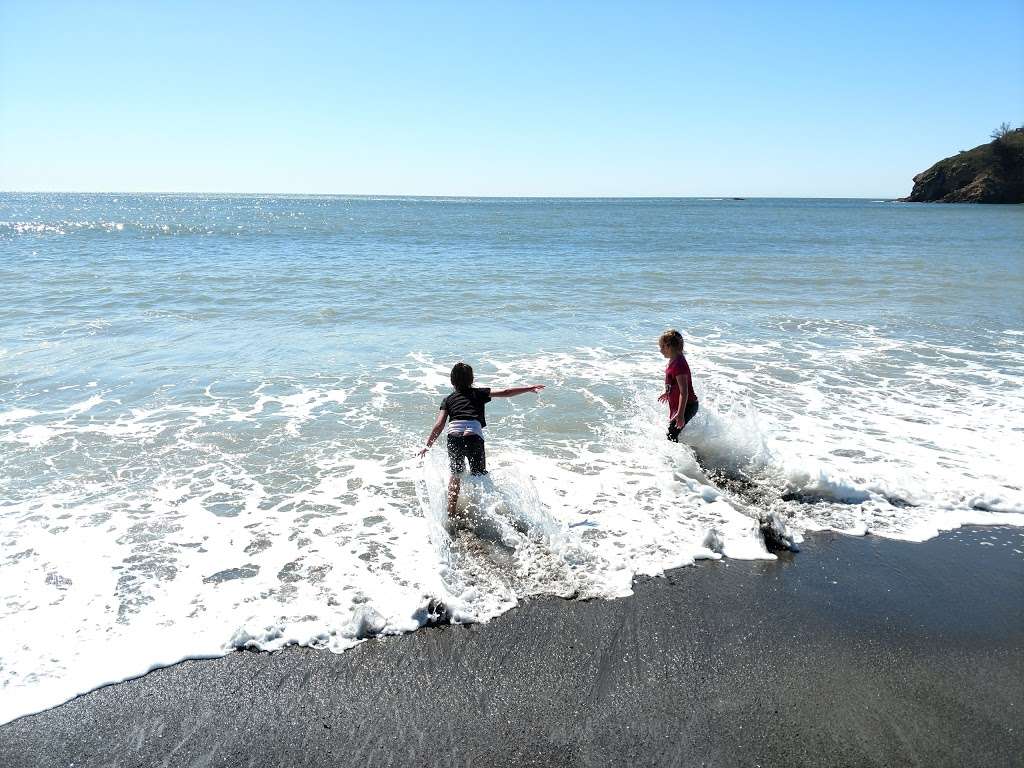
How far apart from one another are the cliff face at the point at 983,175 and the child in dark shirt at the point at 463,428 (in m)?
119

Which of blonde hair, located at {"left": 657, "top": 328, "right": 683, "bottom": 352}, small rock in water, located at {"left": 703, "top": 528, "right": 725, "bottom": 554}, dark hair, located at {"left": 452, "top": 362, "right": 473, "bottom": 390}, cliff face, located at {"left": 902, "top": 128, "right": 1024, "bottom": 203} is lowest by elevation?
small rock in water, located at {"left": 703, "top": 528, "right": 725, "bottom": 554}

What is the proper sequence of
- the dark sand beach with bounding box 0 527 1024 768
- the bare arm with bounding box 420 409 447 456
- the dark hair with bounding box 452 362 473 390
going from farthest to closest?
1. the dark hair with bounding box 452 362 473 390
2. the bare arm with bounding box 420 409 447 456
3. the dark sand beach with bounding box 0 527 1024 768

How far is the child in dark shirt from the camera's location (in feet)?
19.9

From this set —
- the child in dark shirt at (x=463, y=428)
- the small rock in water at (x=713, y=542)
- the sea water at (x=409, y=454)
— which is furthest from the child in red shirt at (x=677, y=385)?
the child in dark shirt at (x=463, y=428)

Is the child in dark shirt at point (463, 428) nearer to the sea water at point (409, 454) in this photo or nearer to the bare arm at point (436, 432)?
the bare arm at point (436, 432)

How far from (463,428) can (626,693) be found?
9.50 feet

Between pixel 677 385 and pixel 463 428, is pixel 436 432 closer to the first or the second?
Result: pixel 463 428

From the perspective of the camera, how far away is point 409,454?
7547mm

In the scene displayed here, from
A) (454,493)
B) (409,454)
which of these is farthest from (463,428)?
(409,454)

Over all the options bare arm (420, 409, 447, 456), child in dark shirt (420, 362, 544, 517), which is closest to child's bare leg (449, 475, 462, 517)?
child in dark shirt (420, 362, 544, 517)

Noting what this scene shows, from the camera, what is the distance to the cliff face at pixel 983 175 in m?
95.6

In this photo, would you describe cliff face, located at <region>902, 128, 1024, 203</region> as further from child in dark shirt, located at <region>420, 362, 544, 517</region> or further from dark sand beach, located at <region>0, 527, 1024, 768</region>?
child in dark shirt, located at <region>420, 362, 544, 517</region>

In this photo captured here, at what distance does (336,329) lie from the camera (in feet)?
46.5

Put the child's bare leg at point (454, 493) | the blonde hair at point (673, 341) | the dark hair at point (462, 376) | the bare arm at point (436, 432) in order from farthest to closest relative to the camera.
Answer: the blonde hair at point (673, 341) < the dark hair at point (462, 376) < the bare arm at point (436, 432) < the child's bare leg at point (454, 493)
